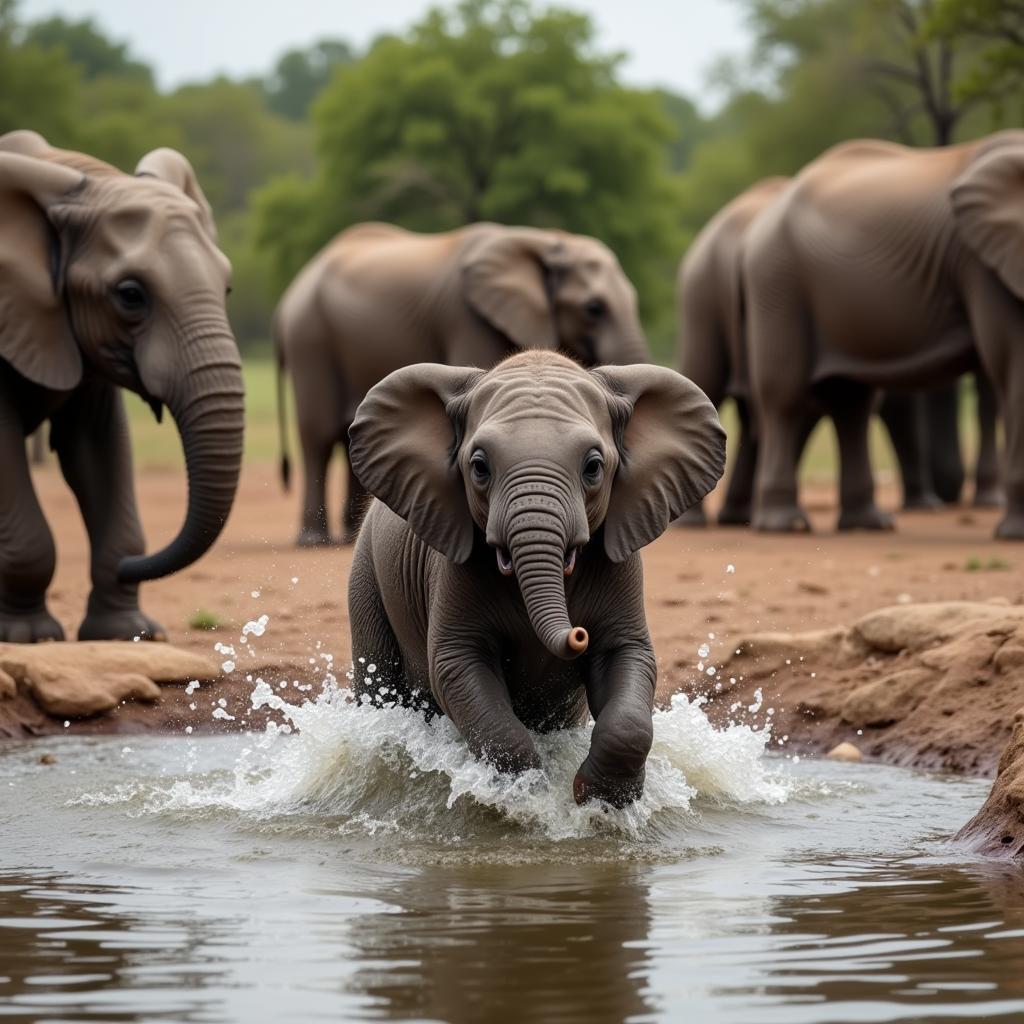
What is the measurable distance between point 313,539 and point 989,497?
6919mm

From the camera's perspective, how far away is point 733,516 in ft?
63.8

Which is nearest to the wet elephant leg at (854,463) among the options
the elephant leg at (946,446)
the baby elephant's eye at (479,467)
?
the elephant leg at (946,446)

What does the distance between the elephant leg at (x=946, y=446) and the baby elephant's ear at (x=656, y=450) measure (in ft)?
48.2

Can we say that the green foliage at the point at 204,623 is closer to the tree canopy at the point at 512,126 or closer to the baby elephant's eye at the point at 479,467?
the baby elephant's eye at the point at 479,467

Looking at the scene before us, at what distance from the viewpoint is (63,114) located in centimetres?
3619

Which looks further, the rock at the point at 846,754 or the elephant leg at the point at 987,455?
the elephant leg at the point at 987,455

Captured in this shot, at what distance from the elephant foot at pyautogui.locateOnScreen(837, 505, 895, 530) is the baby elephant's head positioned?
10.2 m

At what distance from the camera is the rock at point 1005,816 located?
645 centimetres

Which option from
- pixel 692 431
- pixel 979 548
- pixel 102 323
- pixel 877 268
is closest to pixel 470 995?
pixel 692 431

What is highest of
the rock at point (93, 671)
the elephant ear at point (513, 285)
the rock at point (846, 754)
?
the elephant ear at point (513, 285)

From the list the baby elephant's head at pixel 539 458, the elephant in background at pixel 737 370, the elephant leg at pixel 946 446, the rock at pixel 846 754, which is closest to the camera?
the baby elephant's head at pixel 539 458

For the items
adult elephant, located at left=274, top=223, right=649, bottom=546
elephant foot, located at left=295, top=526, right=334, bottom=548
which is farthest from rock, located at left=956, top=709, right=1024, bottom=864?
elephant foot, located at left=295, top=526, right=334, bottom=548

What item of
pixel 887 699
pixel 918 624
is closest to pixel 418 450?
pixel 887 699

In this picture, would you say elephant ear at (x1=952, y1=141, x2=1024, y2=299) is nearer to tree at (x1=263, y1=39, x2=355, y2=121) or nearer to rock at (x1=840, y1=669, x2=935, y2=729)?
rock at (x1=840, y1=669, x2=935, y2=729)
